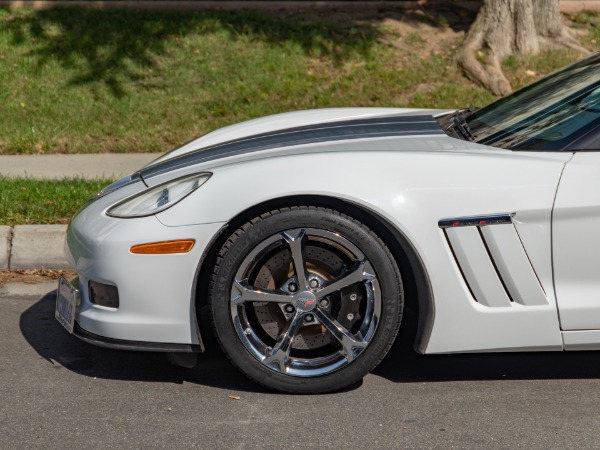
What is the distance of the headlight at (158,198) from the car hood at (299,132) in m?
0.27

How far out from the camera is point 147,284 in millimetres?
4191

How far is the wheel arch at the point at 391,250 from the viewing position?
4.16 metres

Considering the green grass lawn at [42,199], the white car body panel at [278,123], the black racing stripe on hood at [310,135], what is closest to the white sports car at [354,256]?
the black racing stripe on hood at [310,135]

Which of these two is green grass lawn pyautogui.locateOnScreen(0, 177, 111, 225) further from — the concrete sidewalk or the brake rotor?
the brake rotor

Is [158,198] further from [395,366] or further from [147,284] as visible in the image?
[395,366]

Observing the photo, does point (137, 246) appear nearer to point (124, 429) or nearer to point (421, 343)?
point (124, 429)

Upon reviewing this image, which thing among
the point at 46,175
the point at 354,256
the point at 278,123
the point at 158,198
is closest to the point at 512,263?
the point at 354,256

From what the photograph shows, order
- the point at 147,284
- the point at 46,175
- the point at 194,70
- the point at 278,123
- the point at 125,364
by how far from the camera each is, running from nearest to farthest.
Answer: the point at 147,284
the point at 125,364
the point at 278,123
the point at 46,175
the point at 194,70

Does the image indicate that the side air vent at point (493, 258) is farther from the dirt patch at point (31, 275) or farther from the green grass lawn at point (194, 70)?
the green grass lawn at point (194, 70)

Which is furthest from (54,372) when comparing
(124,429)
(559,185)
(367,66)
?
(367,66)

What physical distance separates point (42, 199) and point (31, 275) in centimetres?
84

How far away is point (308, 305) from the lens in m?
4.24

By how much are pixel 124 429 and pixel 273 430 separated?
570mm

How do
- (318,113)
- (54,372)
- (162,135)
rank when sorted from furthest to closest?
(162,135)
(318,113)
(54,372)
